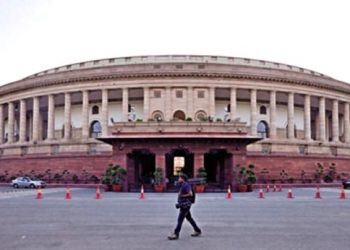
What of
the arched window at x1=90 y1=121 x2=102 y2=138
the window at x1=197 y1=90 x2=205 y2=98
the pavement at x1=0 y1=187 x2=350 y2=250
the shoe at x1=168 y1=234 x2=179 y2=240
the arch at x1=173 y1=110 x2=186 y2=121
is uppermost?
the window at x1=197 y1=90 x2=205 y2=98

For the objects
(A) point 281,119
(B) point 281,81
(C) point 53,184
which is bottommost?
(C) point 53,184

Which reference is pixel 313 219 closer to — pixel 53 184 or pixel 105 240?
pixel 105 240

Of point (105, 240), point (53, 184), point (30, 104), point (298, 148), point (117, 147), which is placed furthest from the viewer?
point (30, 104)

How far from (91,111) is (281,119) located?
29.5 m

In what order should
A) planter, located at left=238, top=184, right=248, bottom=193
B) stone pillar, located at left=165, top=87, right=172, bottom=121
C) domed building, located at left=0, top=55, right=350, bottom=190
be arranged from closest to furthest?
planter, located at left=238, top=184, right=248, bottom=193, domed building, located at left=0, top=55, right=350, bottom=190, stone pillar, located at left=165, top=87, right=172, bottom=121

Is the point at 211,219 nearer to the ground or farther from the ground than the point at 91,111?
nearer to the ground

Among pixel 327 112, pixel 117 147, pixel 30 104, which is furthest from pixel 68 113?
pixel 327 112

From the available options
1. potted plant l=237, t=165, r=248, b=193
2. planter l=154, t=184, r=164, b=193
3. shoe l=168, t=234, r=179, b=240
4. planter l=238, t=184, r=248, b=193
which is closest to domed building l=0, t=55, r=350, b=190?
potted plant l=237, t=165, r=248, b=193

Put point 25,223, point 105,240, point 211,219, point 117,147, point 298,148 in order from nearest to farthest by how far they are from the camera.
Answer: point 105,240, point 25,223, point 211,219, point 117,147, point 298,148

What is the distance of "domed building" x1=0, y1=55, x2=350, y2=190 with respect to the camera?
6462cm

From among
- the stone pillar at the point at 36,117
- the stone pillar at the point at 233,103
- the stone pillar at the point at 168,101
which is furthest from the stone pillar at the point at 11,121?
the stone pillar at the point at 233,103

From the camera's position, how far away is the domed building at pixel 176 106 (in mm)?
64625

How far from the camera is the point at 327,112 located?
79.1 m

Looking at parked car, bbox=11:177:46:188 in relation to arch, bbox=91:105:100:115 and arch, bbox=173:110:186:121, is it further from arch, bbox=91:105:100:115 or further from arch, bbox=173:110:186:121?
arch, bbox=173:110:186:121
